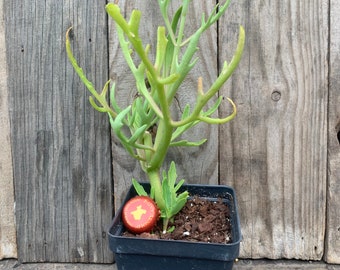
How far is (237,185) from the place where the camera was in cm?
110

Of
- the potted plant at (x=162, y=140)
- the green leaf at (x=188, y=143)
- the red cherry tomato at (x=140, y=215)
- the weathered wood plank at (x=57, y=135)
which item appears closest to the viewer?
the potted plant at (x=162, y=140)

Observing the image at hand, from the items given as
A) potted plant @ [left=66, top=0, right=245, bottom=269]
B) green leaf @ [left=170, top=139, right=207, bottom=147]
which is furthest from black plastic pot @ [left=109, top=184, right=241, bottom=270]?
green leaf @ [left=170, top=139, right=207, bottom=147]

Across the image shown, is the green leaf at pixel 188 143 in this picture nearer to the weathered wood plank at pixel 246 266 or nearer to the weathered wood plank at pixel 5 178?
the weathered wood plank at pixel 246 266

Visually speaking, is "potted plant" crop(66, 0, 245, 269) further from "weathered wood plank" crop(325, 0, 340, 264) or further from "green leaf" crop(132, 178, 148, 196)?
"weathered wood plank" crop(325, 0, 340, 264)

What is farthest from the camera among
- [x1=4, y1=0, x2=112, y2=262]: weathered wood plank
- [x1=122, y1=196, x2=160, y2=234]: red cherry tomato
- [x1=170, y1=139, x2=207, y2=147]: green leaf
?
[x1=4, y1=0, x2=112, y2=262]: weathered wood plank

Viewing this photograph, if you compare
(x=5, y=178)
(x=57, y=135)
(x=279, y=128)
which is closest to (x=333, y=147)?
(x=279, y=128)

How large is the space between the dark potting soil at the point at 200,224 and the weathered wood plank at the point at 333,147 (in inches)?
12.3

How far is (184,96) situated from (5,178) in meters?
0.51

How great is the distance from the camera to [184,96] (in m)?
1.08

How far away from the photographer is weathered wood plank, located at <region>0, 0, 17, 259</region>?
1105 mm

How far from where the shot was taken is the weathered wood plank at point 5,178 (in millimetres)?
1105

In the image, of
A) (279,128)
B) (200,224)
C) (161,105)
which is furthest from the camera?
(279,128)

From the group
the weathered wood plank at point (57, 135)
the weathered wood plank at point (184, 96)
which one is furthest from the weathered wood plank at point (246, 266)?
the weathered wood plank at point (184, 96)

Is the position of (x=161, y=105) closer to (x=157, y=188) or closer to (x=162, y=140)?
(x=162, y=140)
